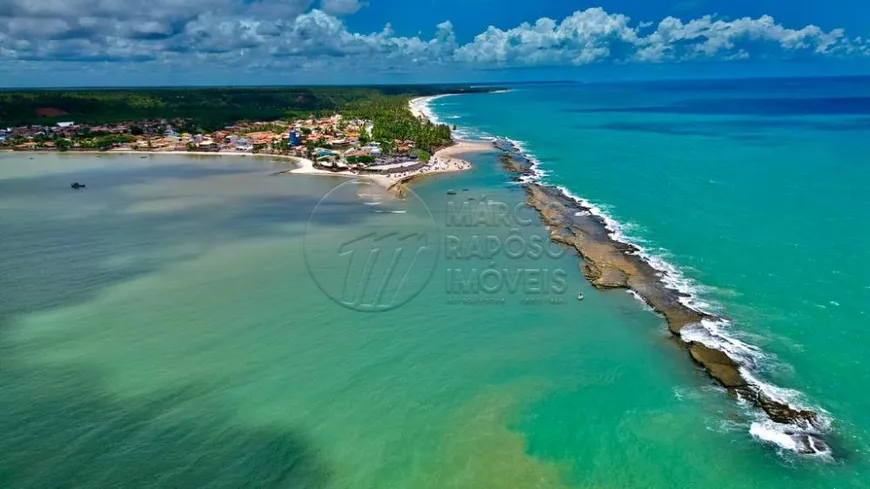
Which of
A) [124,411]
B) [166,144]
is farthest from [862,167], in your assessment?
[166,144]

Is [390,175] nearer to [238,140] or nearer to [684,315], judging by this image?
[238,140]

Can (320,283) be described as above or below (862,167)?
below

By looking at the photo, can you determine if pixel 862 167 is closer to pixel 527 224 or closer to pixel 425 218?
pixel 527 224

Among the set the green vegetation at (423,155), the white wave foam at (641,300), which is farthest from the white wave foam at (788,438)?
the green vegetation at (423,155)

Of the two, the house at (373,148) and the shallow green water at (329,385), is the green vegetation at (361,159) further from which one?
the shallow green water at (329,385)

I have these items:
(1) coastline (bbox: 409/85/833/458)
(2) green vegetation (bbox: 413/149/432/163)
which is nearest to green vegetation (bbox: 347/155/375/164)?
(2) green vegetation (bbox: 413/149/432/163)

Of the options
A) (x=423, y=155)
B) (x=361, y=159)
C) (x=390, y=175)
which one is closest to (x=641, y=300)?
(x=390, y=175)
